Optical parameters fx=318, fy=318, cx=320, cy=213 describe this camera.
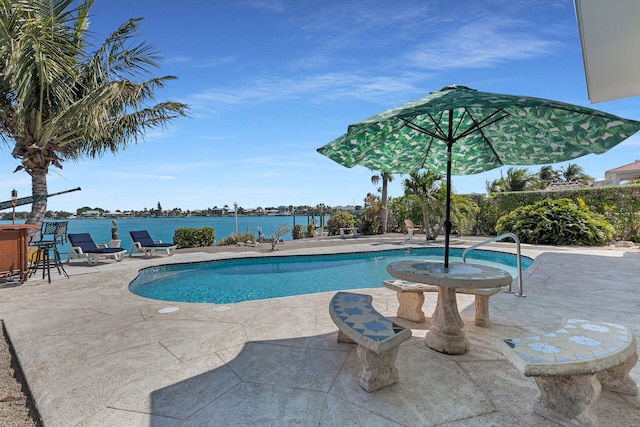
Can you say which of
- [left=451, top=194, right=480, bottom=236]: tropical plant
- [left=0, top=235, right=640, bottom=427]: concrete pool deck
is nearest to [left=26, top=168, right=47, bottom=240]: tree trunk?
[left=0, top=235, right=640, bottom=427]: concrete pool deck

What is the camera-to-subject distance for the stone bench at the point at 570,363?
6.35 ft

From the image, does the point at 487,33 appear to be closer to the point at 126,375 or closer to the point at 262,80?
the point at 262,80

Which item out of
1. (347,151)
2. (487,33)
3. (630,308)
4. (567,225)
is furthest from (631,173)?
(347,151)

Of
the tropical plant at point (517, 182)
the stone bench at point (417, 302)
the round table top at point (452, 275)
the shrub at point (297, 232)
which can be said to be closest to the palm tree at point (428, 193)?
the shrub at point (297, 232)

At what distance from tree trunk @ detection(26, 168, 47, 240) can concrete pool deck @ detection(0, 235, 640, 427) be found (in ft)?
12.8

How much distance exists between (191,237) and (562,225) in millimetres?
15706

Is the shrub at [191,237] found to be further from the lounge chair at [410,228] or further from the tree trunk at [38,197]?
the lounge chair at [410,228]

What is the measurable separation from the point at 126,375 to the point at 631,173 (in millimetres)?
27042

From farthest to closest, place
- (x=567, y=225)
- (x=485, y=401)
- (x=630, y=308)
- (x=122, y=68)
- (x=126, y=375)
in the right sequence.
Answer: (x=567, y=225) < (x=122, y=68) < (x=630, y=308) < (x=126, y=375) < (x=485, y=401)

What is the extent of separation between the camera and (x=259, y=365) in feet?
9.96

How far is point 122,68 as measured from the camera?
1032 centimetres

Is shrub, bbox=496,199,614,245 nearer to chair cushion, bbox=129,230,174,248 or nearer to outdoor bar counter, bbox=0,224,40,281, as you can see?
chair cushion, bbox=129,230,174,248

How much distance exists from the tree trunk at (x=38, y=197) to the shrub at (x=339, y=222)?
14.6 meters

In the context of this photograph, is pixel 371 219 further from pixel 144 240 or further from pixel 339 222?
pixel 144 240
